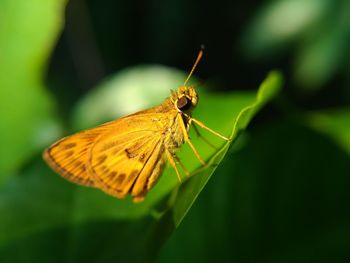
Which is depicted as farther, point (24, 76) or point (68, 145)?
point (24, 76)

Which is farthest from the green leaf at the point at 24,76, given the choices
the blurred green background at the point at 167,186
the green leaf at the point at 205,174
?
the green leaf at the point at 205,174

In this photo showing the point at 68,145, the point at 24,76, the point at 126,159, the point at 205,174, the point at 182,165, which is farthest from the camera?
the point at 24,76

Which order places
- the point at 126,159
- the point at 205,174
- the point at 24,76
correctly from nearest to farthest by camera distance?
the point at 205,174, the point at 126,159, the point at 24,76

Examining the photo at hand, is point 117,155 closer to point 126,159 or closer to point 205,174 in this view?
point 126,159

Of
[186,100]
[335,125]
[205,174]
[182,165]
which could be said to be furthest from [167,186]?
[335,125]

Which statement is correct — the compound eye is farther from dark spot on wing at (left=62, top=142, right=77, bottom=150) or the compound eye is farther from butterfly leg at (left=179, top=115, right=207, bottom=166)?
dark spot on wing at (left=62, top=142, right=77, bottom=150)

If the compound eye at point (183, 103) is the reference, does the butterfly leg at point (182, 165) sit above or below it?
below

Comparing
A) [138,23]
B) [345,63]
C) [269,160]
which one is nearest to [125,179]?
[269,160]

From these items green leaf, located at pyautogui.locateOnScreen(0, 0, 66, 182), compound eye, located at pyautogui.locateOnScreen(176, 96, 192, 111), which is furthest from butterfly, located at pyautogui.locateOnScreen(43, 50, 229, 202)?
green leaf, located at pyautogui.locateOnScreen(0, 0, 66, 182)

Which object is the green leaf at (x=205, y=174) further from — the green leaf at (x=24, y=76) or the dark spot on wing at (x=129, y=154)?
the green leaf at (x=24, y=76)
